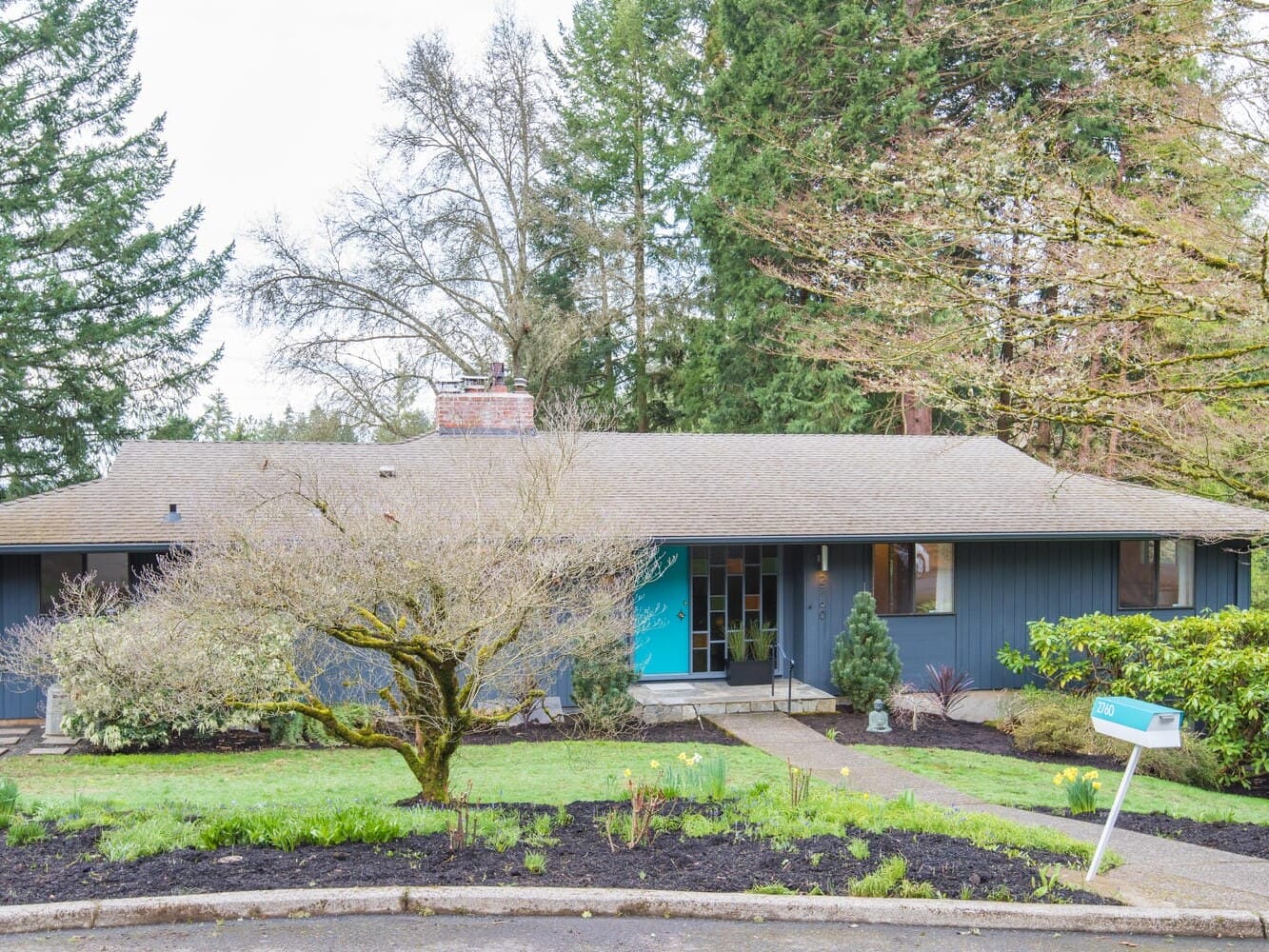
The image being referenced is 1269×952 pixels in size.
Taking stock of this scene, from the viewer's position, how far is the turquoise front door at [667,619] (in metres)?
13.9

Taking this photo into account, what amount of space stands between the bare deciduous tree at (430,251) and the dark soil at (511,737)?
14.3 metres

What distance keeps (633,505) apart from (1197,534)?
779 centimetres

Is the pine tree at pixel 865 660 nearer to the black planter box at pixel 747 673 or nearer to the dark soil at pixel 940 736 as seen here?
the dark soil at pixel 940 736

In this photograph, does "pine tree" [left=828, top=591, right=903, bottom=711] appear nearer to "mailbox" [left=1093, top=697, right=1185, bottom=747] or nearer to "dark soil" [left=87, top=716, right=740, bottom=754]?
"dark soil" [left=87, top=716, right=740, bottom=754]

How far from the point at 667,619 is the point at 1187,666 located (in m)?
6.37

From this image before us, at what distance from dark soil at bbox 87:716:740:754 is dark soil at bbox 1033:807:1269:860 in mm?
4286

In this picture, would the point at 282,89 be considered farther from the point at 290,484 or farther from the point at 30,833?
the point at 30,833

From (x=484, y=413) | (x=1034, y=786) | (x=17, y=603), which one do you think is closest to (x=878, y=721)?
(x=1034, y=786)

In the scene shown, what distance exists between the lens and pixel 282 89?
19391mm

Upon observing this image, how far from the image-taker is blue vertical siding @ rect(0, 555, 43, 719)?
1193 centimetres

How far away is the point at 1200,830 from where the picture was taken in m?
7.15

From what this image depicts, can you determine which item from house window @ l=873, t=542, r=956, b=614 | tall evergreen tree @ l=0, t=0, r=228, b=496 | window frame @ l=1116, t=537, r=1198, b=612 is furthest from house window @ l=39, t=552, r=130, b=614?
window frame @ l=1116, t=537, r=1198, b=612

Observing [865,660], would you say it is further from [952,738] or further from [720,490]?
[720,490]

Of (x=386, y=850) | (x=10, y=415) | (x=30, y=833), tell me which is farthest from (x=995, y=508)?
(x=10, y=415)
